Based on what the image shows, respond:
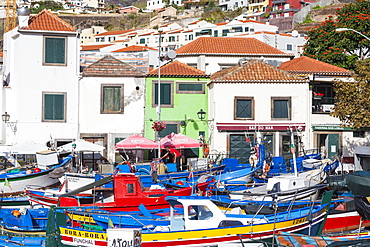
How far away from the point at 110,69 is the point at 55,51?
320cm

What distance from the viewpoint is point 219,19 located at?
421ft

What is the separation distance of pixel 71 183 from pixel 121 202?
5.56 m

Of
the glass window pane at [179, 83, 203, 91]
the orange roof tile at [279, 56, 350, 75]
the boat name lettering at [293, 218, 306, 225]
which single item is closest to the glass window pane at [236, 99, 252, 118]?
the glass window pane at [179, 83, 203, 91]

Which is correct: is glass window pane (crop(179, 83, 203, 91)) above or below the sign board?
above

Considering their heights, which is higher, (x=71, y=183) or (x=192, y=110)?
(x=192, y=110)

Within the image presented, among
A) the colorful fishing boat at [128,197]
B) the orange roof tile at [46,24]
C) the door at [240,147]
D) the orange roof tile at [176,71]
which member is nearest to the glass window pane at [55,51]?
the orange roof tile at [46,24]

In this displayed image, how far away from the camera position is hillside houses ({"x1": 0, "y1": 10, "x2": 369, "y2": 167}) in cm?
3459

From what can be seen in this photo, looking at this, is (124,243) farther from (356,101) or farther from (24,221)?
(356,101)

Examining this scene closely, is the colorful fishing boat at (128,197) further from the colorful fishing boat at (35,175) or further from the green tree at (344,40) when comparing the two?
the green tree at (344,40)

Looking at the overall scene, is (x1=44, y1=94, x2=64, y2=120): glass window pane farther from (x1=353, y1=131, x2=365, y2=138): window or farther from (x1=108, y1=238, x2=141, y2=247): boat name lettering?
(x1=108, y1=238, x2=141, y2=247): boat name lettering

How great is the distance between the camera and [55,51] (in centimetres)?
3484

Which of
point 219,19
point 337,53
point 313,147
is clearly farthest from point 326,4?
point 313,147

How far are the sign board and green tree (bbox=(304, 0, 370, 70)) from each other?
124 feet

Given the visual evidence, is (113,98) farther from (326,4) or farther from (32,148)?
(326,4)
